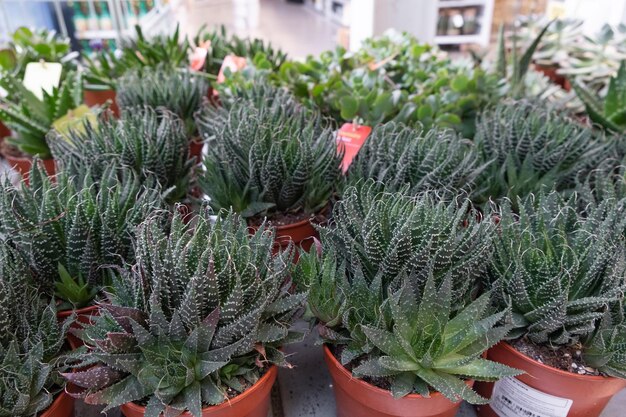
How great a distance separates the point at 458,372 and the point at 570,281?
243 mm

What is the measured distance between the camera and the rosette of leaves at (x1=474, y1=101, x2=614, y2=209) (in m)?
1.09

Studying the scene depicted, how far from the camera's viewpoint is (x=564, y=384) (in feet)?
2.39

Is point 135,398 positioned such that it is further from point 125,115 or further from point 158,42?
point 158,42

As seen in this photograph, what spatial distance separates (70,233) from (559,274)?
803 mm

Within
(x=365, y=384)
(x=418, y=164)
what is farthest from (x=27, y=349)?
(x=418, y=164)

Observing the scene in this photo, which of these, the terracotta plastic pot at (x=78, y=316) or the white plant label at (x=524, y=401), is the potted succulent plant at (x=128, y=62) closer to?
the terracotta plastic pot at (x=78, y=316)

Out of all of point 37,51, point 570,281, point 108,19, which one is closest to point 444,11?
point 108,19

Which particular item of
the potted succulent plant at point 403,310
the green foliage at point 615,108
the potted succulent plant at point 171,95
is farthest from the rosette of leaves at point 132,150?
the green foliage at point 615,108

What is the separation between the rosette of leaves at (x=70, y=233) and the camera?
808 mm

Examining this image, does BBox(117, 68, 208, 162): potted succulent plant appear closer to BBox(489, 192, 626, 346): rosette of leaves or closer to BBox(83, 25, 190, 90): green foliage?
BBox(83, 25, 190, 90): green foliage

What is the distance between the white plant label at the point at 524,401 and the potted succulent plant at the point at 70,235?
684mm

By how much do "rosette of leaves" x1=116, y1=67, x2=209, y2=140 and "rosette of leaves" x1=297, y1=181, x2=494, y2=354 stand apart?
0.82m

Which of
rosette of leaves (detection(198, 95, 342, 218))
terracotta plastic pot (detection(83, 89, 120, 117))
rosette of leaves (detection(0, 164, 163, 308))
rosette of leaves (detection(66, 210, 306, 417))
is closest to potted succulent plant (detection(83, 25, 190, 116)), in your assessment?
Answer: terracotta plastic pot (detection(83, 89, 120, 117))

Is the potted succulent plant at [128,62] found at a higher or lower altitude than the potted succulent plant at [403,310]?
higher
